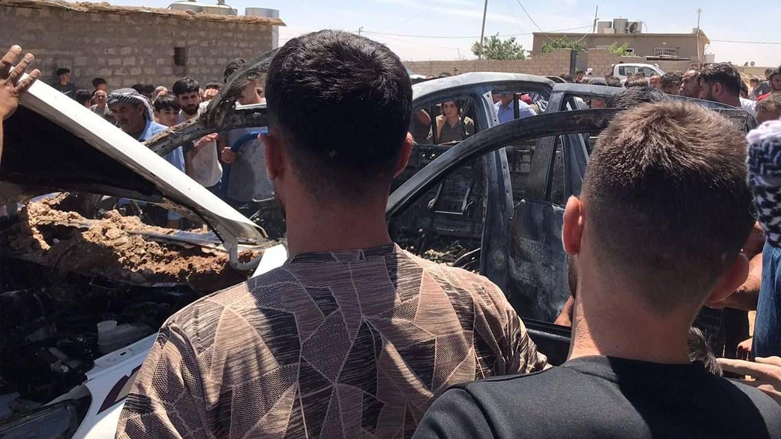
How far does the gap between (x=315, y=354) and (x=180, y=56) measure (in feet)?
55.0

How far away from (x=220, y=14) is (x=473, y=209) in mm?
14801

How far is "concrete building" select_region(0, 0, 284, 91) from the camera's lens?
537 inches

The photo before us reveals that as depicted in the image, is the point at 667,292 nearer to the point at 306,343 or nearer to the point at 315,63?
the point at 306,343

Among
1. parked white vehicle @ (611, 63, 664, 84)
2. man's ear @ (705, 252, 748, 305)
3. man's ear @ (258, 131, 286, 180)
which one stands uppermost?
parked white vehicle @ (611, 63, 664, 84)

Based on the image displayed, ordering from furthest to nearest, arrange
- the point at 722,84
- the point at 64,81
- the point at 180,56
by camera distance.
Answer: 1. the point at 180,56
2. the point at 64,81
3. the point at 722,84

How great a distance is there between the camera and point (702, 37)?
185 ft

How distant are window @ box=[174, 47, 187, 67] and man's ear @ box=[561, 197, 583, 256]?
1677 centimetres

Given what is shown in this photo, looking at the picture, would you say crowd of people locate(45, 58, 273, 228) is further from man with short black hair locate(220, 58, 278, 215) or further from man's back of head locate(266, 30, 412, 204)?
man's back of head locate(266, 30, 412, 204)

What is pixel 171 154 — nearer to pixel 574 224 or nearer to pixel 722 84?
pixel 574 224

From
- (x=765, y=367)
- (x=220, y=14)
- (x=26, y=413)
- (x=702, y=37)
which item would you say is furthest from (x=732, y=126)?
(x=702, y=37)

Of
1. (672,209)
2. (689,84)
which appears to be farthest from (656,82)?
(672,209)

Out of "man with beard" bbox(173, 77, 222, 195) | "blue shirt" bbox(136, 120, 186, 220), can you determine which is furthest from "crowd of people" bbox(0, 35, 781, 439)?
"man with beard" bbox(173, 77, 222, 195)

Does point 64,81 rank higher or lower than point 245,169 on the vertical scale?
higher

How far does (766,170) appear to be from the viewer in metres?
1.03
